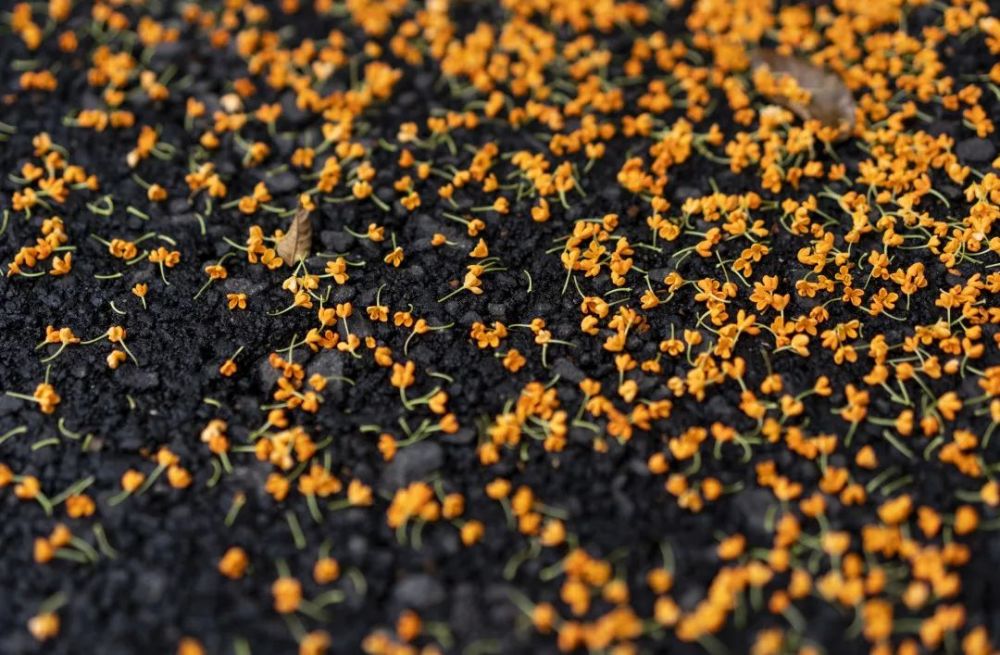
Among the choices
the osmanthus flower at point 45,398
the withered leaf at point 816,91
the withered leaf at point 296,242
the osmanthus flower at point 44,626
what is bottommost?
the osmanthus flower at point 44,626

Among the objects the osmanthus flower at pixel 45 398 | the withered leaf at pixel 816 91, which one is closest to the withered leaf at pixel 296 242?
the osmanthus flower at pixel 45 398

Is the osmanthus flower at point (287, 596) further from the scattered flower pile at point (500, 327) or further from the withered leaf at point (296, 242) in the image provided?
the withered leaf at point (296, 242)

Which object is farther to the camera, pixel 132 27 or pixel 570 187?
pixel 132 27

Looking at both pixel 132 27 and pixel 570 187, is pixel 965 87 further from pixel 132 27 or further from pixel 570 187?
pixel 132 27

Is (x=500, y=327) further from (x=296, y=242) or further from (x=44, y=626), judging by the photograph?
(x=44, y=626)

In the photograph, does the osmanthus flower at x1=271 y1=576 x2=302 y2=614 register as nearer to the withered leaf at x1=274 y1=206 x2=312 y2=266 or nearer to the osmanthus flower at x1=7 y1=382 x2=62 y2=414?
the osmanthus flower at x1=7 y1=382 x2=62 y2=414

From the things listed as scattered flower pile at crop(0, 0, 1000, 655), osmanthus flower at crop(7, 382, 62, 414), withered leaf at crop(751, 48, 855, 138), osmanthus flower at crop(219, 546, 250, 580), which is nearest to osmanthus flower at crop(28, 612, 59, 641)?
scattered flower pile at crop(0, 0, 1000, 655)

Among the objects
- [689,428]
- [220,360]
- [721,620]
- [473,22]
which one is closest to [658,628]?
[721,620]
